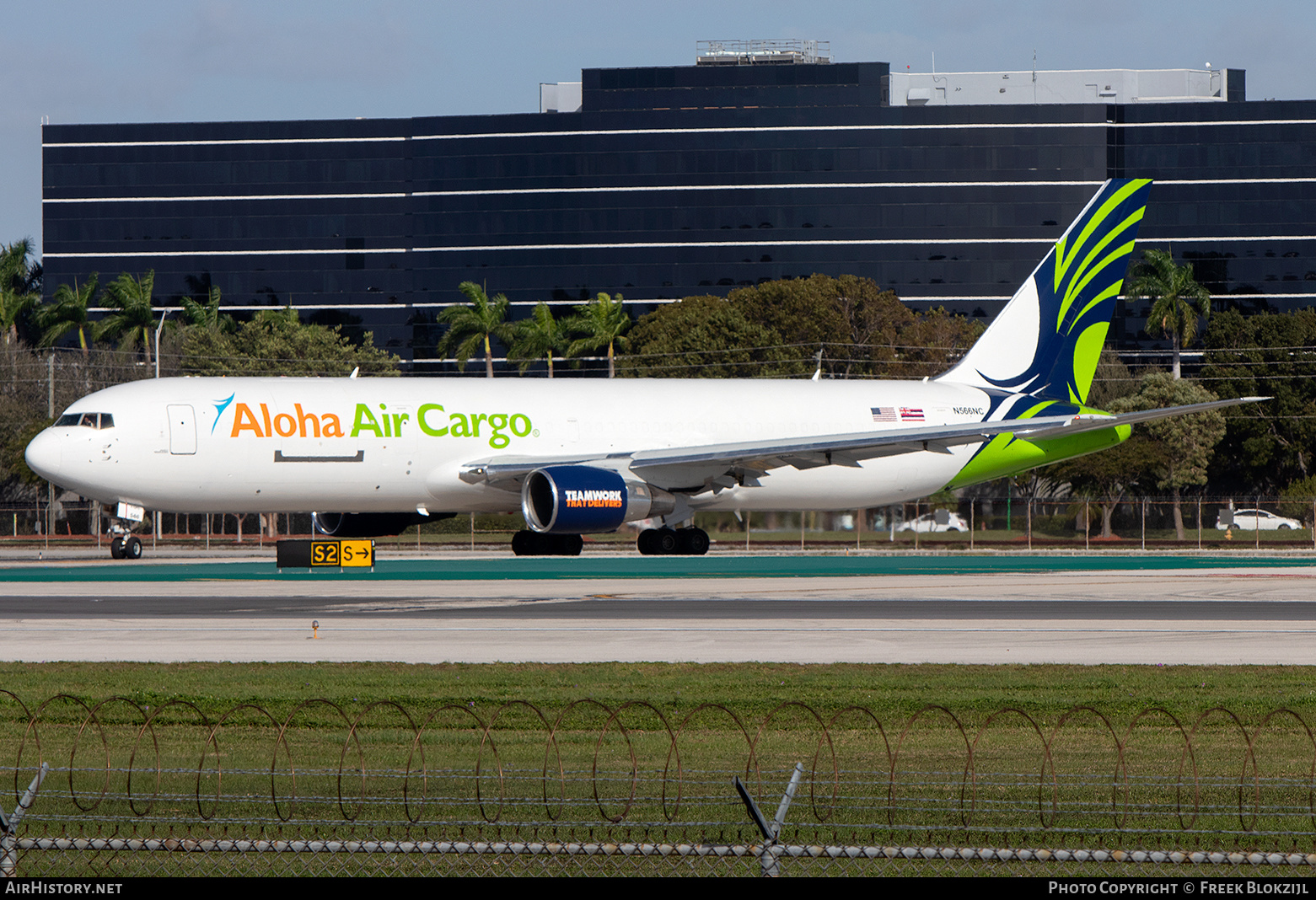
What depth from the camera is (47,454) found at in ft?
119

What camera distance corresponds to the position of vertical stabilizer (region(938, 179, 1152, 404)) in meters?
46.0

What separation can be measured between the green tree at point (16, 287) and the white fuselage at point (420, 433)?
8326 centimetres

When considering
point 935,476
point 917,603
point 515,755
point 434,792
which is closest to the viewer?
point 434,792

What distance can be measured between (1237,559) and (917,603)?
992 inches

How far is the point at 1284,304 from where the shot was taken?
450 feet

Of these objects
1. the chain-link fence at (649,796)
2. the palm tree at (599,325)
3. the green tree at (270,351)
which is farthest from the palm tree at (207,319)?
the chain-link fence at (649,796)

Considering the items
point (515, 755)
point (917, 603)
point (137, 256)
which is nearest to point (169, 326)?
point (137, 256)

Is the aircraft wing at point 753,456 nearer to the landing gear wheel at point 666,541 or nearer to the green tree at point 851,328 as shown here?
the landing gear wheel at point 666,541

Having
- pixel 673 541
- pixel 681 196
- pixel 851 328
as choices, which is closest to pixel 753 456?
pixel 673 541

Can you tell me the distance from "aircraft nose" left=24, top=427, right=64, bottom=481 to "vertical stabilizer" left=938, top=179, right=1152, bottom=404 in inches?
993

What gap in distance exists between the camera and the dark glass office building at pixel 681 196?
138125 mm

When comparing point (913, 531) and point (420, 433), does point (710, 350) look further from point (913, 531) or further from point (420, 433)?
point (420, 433)

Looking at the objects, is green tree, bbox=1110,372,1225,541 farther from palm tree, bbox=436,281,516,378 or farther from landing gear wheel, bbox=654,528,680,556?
landing gear wheel, bbox=654,528,680,556

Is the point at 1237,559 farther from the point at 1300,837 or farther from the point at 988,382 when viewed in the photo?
the point at 1300,837
